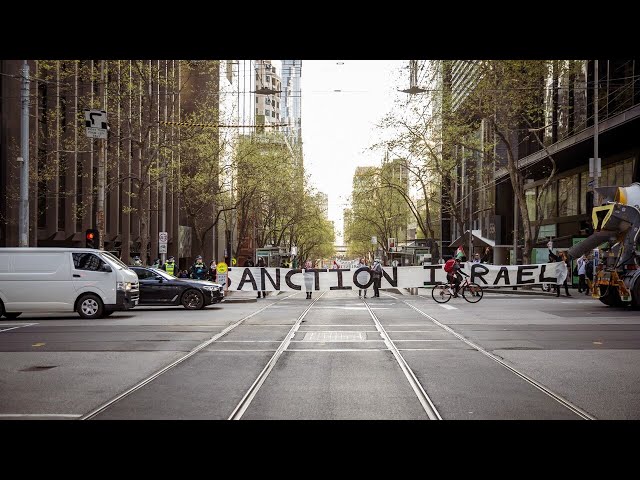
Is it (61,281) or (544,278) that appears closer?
(61,281)

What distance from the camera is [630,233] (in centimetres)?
2367

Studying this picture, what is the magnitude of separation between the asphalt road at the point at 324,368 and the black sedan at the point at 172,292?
429cm

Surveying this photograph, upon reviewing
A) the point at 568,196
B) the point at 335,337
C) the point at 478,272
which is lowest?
the point at 335,337

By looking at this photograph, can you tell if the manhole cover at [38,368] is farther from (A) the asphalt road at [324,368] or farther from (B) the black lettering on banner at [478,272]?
(B) the black lettering on banner at [478,272]

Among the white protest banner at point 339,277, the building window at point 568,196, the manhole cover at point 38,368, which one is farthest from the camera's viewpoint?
the building window at point 568,196

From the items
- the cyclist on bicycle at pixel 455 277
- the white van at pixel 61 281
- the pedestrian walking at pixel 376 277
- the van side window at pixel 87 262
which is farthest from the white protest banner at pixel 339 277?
the van side window at pixel 87 262

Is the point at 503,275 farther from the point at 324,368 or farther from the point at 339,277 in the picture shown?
the point at 324,368

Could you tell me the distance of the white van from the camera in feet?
69.1

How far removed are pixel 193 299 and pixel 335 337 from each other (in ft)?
→ 34.6

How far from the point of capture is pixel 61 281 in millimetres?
21312

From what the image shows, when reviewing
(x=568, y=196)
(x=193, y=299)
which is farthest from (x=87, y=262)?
(x=568, y=196)

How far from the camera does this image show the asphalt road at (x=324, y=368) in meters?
8.68
